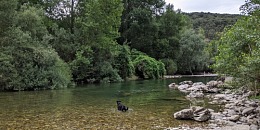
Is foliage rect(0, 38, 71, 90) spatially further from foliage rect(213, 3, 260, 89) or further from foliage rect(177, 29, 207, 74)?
foliage rect(177, 29, 207, 74)

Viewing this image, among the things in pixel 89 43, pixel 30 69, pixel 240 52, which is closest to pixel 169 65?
pixel 89 43

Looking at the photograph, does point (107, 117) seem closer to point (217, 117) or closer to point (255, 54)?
point (217, 117)

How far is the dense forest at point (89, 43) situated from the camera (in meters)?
33.5

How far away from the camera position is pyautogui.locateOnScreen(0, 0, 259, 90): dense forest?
1318 inches

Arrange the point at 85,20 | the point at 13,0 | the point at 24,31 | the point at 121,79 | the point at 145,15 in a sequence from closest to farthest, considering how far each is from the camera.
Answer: the point at 13,0 < the point at 24,31 < the point at 85,20 < the point at 121,79 < the point at 145,15

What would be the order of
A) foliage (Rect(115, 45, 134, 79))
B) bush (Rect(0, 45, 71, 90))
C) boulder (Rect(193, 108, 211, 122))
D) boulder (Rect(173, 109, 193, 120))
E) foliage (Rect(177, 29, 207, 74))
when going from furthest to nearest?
1. foliage (Rect(177, 29, 207, 74))
2. foliage (Rect(115, 45, 134, 79))
3. bush (Rect(0, 45, 71, 90))
4. boulder (Rect(173, 109, 193, 120))
5. boulder (Rect(193, 108, 211, 122))

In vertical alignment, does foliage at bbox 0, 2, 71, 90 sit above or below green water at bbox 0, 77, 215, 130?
above

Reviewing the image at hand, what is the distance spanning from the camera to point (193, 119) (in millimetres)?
15117

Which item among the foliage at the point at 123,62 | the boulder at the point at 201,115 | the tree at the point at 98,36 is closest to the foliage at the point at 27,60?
the tree at the point at 98,36

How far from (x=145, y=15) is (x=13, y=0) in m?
36.2

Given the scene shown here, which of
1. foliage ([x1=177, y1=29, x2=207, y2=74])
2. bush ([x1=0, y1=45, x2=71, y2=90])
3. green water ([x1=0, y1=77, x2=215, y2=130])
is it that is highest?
foliage ([x1=177, y1=29, x2=207, y2=74])

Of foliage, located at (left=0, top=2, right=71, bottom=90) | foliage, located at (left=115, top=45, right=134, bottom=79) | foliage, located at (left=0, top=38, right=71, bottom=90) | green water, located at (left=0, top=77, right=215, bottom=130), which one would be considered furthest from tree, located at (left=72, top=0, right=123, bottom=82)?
green water, located at (left=0, top=77, right=215, bottom=130)

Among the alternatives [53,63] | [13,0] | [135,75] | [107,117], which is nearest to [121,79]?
[135,75]

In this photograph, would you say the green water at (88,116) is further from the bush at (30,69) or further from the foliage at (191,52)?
the foliage at (191,52)
